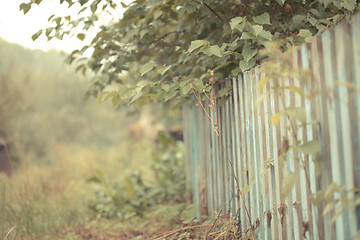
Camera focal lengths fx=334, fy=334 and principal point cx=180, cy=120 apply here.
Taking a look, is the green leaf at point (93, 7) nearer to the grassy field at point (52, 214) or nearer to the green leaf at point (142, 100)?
the green leaf at point (142, 100)

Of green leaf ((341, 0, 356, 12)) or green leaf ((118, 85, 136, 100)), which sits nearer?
green leaf ((341, 0, 356, 12))

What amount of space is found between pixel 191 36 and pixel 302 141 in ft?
6.76

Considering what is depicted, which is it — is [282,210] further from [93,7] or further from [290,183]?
[93,7]

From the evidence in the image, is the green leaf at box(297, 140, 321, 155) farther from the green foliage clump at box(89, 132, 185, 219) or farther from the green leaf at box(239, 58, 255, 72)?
the green foliage clump at box(89, 132, 185, 219)

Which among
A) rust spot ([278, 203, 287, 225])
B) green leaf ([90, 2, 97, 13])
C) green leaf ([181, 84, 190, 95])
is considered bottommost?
rust spot ([278, 203, 287, 225])

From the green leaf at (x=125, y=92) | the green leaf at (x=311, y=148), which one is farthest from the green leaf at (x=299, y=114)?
the green leaf at (x=125, y=92)

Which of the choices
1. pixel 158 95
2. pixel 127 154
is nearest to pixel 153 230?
pixel 158 95

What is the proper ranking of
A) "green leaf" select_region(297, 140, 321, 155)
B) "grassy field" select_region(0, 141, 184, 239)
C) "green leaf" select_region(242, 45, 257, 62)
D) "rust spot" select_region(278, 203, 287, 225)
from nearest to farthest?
"green leaf" select_region(297, 140, 321, 155)
"rust spot" select_region(278, 203, 287, 225)
"green leaf" select_region(242, 45, 257, 62)
"grassy field" select_region(0, 141, 184, 239)

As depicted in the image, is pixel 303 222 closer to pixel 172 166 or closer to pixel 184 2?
pixel 184 2

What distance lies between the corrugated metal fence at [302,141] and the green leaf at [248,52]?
0.15m

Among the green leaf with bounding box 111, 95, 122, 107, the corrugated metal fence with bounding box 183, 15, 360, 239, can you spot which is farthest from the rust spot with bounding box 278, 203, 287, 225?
the green leaf with bounding box 111, 95, 122, 107

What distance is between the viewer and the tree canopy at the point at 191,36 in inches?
96.4

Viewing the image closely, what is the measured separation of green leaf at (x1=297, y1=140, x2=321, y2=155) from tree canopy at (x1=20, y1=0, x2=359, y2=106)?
2.93 feet

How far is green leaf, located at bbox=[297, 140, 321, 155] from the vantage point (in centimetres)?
158
